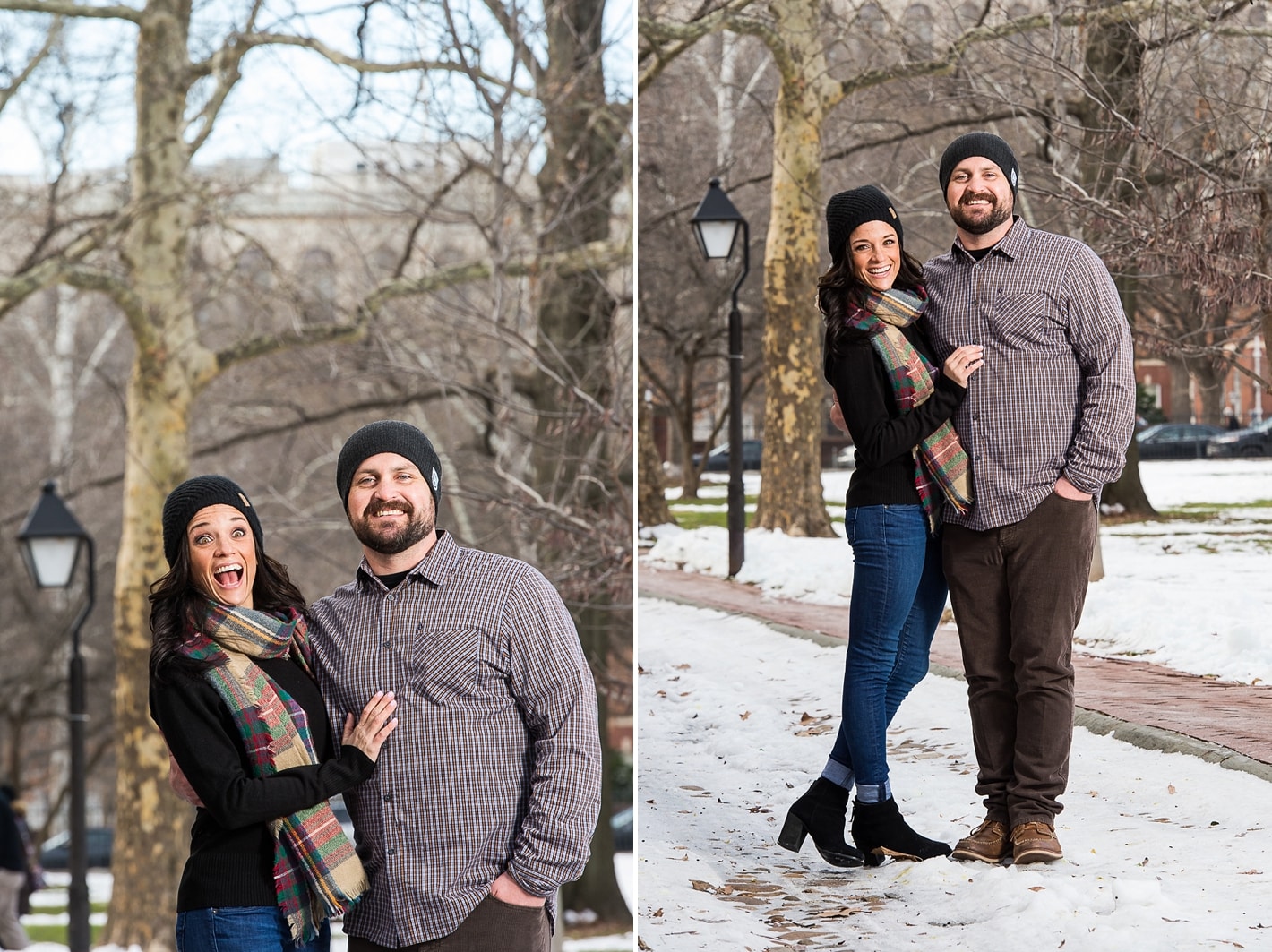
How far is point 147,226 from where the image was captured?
11844 millimetres

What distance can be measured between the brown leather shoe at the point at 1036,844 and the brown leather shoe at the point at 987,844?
0.04m

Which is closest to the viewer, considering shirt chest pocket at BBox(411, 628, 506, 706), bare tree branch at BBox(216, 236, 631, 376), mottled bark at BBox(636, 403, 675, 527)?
shirt chest pocket at BBox(411, 628, 506, 706)

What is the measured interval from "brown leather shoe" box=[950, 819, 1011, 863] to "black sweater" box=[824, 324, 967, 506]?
750mm

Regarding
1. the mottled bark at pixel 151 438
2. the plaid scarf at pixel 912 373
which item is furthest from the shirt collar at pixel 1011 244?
the mottled bark at pixel 151 438

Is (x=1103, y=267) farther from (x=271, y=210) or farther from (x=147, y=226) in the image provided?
(x=271, y=210)

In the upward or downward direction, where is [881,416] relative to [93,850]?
upward

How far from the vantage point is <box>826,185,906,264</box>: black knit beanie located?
11.2 ft

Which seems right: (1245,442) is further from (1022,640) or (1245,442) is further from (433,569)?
(433,569)

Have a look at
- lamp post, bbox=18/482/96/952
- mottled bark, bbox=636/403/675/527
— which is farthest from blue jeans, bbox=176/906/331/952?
lamp post, bbox=18/482/96/952

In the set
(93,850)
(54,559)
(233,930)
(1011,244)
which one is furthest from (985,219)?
(93,850)

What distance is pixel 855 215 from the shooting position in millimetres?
3457

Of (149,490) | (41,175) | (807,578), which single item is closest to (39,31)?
(41,175)

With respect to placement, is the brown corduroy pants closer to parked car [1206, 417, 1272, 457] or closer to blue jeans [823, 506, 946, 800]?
blue jeans [823, 506, 946, 800]

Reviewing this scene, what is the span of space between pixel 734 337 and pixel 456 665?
202 centimetres
